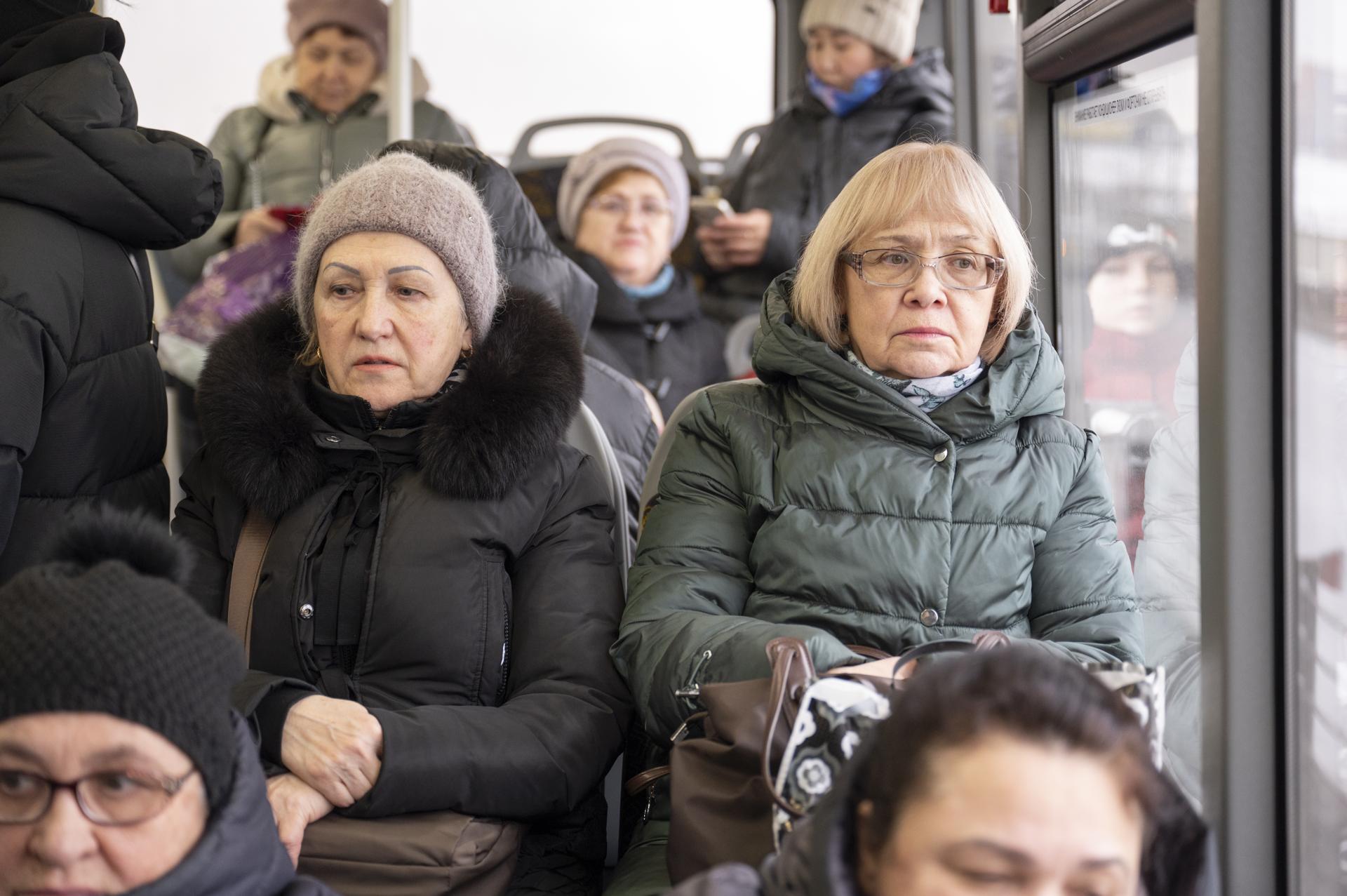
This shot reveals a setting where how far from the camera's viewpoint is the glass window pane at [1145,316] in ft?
7.25

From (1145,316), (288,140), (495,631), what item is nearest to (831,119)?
(288,140)

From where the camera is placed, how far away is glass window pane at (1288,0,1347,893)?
1.64 m

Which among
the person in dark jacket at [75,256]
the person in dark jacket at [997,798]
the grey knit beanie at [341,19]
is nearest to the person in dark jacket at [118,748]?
the person in dark jacket at [997,798]

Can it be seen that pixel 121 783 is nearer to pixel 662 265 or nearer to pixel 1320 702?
pixel 1320 702

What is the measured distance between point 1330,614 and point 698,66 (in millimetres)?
5295

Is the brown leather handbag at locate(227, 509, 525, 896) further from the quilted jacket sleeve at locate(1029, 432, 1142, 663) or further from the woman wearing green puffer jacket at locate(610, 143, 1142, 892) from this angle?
the quilted jacket sleeve at locate(1029, 432, 1142, 663)

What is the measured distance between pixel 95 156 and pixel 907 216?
1.40 meters

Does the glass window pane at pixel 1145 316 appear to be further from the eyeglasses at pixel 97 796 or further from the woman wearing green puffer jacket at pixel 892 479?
the eyeglasses at pixel 97 796

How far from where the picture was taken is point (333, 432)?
7.37ft

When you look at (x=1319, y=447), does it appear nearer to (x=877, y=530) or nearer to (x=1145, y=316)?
(x=877, y=530)

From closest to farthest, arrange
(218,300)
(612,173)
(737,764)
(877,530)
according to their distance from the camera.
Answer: (737,764) → (877,530) → (218,300) → (612,173)

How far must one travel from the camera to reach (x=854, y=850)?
4.43ft

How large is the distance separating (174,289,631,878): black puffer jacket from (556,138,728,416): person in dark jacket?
6.94 feet

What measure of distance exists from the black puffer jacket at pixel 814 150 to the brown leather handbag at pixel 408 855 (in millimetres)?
2913
